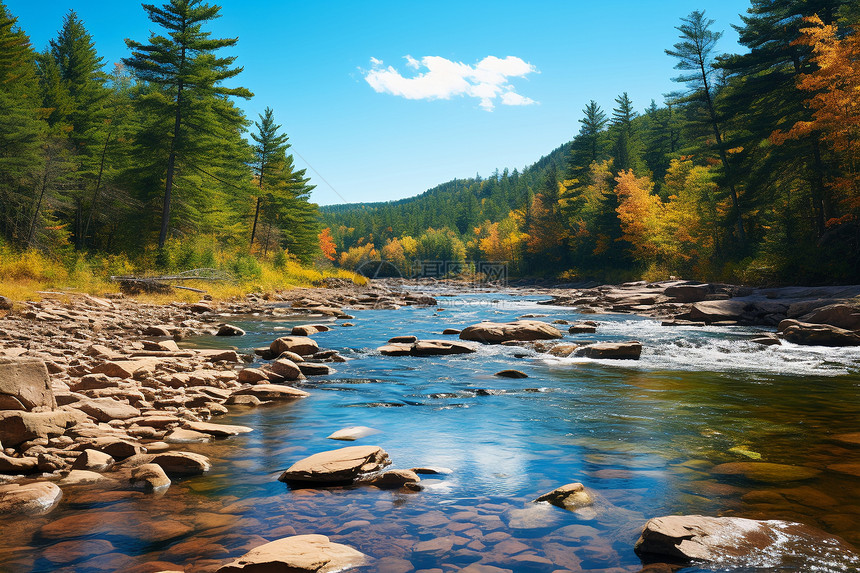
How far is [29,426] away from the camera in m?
5.18

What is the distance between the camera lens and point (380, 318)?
24375mm

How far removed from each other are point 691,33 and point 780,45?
8.13 m

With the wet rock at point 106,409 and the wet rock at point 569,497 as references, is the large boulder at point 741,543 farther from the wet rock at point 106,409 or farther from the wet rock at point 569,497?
the wet rock at point 106,409

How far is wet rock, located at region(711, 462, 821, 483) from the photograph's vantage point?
4.96 meters

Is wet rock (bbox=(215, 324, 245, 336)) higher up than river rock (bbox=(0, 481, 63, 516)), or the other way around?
wet rock (bbox=(215, 324, 245, 336))

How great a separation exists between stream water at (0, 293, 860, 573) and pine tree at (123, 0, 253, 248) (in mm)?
21834

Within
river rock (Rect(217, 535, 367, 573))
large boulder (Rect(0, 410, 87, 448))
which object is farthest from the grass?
river rock (Rect(217, 535, 367, 573))

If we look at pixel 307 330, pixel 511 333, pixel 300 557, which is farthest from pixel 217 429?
pixel 511 333

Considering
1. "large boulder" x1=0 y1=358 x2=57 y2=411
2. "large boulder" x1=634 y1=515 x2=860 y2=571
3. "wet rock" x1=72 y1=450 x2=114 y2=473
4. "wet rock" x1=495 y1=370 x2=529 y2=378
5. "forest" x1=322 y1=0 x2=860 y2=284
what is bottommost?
"wet rock" x1=495 y1=370 x2=529 y2=378

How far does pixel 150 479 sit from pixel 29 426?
1629mm

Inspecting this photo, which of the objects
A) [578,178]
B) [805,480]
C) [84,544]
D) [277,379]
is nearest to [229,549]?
[84,544]

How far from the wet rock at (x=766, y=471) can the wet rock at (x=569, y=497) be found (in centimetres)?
169

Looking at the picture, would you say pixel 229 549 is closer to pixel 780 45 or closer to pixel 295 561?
pixel 295 561

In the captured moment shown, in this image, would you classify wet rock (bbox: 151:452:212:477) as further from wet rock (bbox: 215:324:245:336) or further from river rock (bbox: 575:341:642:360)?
wet rock (bbox: 215:324:245:336)
